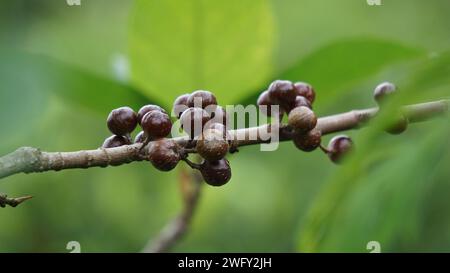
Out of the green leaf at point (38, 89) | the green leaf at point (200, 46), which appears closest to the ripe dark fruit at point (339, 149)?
the green leaf at point (200, 46)

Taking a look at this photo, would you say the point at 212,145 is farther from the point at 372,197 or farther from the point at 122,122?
the point at 372,197

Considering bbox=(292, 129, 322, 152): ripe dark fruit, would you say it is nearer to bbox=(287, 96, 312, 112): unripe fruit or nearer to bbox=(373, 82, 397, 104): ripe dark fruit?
bbox=(287, 96, 312, 112): unripe fruit

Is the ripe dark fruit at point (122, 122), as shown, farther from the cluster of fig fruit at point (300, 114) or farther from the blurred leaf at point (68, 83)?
the blurred leaf at point (68, 83)

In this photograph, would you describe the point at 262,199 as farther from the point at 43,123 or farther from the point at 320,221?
the point at 320,221

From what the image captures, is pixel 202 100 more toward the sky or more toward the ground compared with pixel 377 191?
more toward the sky

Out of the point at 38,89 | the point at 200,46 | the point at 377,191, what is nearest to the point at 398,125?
the point at 377,191

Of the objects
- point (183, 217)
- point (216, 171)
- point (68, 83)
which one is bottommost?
point (183, 217)
